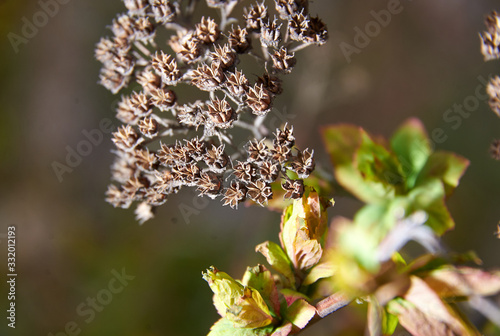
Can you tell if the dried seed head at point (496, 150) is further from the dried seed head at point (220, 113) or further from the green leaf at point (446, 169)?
the dried seed head at point (220, 113)

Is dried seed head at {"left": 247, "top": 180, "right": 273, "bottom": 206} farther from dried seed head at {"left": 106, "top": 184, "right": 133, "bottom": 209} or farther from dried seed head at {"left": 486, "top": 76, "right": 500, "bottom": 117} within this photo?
dried seed head at {"left": 486, "top": 76, "right": 500, "bottom": 117}

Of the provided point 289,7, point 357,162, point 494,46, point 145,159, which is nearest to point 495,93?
point 494,46

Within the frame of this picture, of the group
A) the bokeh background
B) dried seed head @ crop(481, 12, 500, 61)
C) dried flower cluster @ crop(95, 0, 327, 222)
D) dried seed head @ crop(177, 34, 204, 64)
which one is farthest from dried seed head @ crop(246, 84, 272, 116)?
the bokeh background

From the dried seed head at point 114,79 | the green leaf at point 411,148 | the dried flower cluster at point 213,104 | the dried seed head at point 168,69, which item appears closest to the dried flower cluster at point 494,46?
the green leaf at point 411,148

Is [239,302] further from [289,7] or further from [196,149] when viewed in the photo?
[289,7]

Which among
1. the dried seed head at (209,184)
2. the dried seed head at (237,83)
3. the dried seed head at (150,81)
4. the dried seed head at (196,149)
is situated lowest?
the dried seed head at (209,184)

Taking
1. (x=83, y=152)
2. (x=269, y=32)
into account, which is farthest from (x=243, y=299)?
(x=83, y=152)
